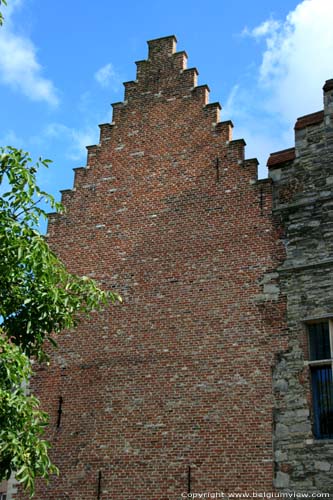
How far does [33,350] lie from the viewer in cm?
977

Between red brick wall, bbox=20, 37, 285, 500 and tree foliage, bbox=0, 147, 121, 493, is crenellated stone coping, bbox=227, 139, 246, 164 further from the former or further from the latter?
tree foliage, bbox=0, 147, 121, 493

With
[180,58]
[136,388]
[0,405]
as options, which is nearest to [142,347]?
[136,388]

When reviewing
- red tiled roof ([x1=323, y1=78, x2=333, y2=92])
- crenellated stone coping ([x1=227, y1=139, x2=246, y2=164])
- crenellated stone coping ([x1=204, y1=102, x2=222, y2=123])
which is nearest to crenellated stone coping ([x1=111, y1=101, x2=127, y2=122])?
crenellated stone coping ([x1=204, y1=102, x2=222, y2=123])

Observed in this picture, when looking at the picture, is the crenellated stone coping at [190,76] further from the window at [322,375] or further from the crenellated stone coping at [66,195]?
the window at [322,375]

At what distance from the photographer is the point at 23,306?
367 inches

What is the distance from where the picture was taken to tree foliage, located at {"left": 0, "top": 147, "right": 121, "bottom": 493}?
8211 mm

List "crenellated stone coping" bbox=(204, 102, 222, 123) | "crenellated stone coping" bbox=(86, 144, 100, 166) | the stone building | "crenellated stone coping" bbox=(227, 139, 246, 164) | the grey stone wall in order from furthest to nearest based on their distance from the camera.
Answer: "crenellated stone coping" bbox=(86, 144, 100, 166) → "crenellated stone coping" bbox=(204, 102, 222, 123) → "crenellated stone coping" bbox=(227, 139, 246, 164) → the stone building → the grey stone wall

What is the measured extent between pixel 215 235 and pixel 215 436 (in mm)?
3853

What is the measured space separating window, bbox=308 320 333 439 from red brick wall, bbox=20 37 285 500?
68 cm

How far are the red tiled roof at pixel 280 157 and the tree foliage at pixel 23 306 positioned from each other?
5091 mm

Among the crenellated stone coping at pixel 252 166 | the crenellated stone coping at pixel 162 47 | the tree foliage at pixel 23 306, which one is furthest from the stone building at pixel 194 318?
the tree foliage at pixel 23 306

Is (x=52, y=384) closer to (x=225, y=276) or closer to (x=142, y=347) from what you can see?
(x=142, y=347)

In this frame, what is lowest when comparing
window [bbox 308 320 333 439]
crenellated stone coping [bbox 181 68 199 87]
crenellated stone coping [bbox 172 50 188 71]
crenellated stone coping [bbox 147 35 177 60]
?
window [bbox 308 320 333 439]

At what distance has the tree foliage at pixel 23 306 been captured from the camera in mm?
8211
